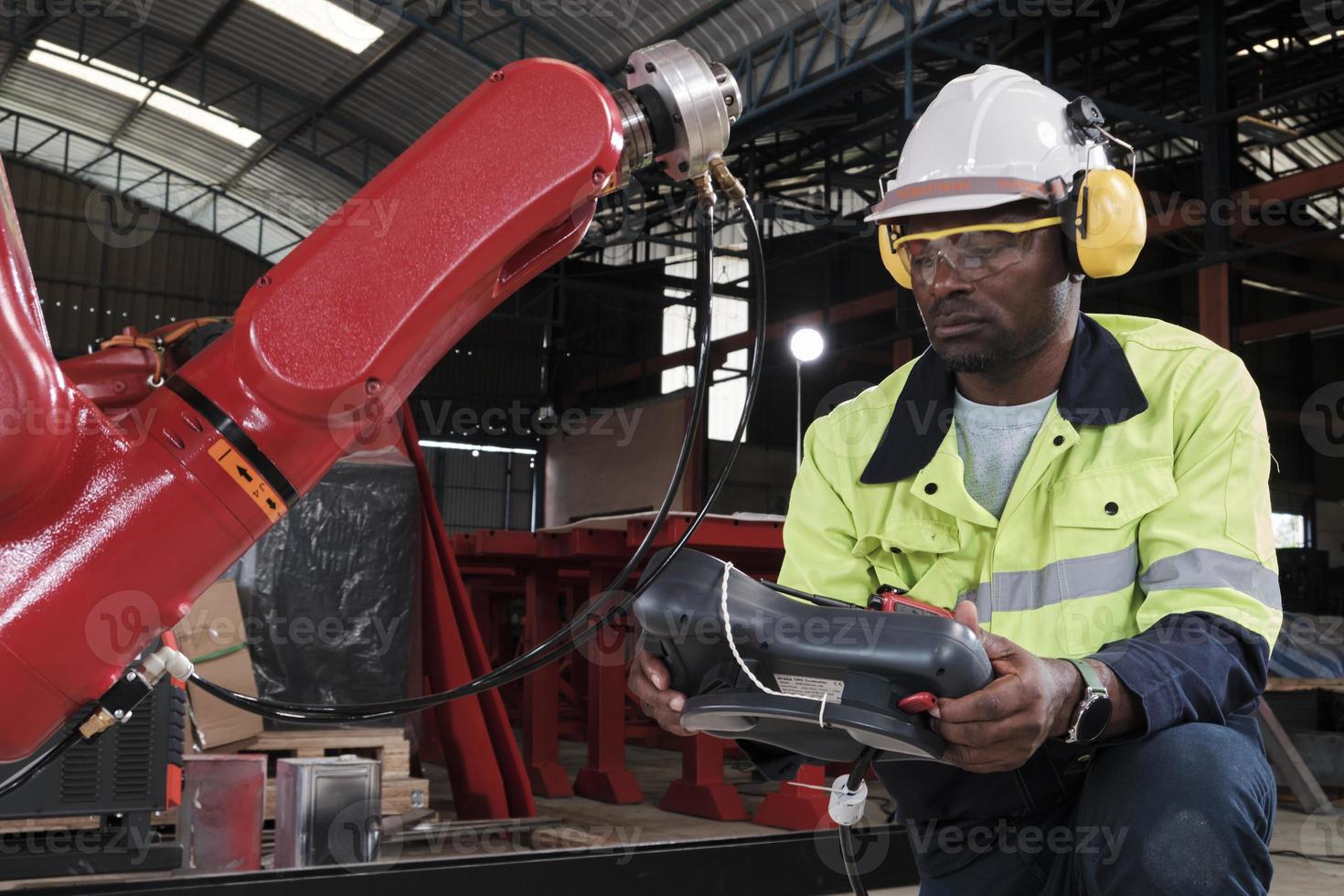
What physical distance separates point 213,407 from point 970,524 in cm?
111

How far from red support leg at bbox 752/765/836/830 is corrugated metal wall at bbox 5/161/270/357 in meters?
16.4

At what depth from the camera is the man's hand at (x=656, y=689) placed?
1.43 meters

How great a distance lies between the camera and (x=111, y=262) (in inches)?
783

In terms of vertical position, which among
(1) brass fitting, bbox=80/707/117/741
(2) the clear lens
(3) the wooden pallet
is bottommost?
(3) the wooden pallet

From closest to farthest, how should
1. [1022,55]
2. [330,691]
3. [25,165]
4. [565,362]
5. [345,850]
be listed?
A: [345,850] → [330,691] → [1022,55] → [25,165] → [565,362]

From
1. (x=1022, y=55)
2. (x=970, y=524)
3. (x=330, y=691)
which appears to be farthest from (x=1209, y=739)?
(x=1022, y=55)

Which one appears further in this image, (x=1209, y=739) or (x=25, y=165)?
(x=25, y=165)

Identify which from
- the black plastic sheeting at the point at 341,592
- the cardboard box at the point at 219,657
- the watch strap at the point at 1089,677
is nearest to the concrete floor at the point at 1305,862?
the black plastic sheeting at the point at 341,592

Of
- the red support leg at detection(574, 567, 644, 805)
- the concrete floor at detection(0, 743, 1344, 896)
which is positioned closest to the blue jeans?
the concrete floor at detection(0, 743, 1344, 896)

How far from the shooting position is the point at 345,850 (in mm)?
4230

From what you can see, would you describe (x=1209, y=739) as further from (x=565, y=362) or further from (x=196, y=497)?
(x=565, y=362)

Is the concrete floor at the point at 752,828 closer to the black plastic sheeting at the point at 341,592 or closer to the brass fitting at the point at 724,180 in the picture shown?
the black plastic sheeting at the point at 341,592

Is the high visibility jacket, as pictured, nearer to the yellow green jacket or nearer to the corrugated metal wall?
the yellow green jacket

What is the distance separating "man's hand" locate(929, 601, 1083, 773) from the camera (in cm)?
123
